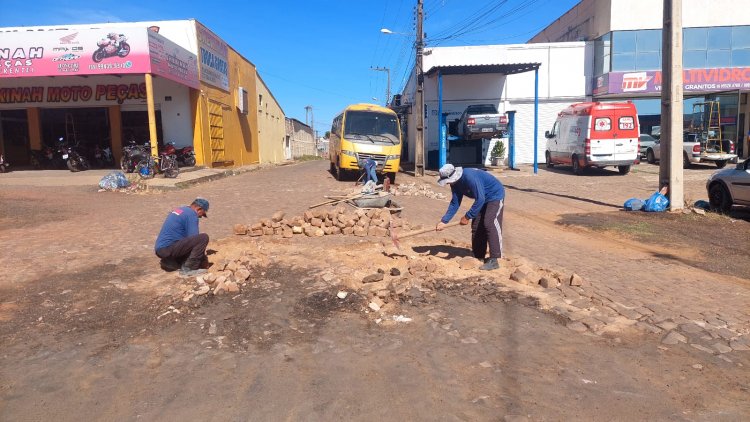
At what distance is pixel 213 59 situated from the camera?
2320 centimetres

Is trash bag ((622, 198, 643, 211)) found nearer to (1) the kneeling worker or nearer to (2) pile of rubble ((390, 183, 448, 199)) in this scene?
(2) pile of rubble ((390, 183, 448, 199))

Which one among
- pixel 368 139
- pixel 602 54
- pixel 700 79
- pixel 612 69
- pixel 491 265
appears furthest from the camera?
pixel 602 54

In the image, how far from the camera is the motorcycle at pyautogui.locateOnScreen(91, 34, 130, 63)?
51.9ft

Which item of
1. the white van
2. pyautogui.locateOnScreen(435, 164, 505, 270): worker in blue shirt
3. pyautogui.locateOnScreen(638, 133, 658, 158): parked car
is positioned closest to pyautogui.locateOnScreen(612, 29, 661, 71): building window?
pyautogui.locateOnScreen(638, 133, 658, 158): parked car

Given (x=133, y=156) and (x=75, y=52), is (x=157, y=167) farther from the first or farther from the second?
(x=75, y=52)

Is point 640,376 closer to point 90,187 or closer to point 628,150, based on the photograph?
point 90,187

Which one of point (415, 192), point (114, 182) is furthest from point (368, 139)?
point (114, 182)

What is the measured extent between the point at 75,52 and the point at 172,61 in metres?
2.95

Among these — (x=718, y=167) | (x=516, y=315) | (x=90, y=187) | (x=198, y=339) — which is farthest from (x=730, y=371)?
(x=718, y=167)

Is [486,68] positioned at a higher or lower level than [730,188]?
higher

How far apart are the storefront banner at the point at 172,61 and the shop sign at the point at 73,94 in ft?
7.42

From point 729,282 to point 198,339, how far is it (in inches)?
225

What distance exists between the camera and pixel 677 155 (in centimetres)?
1079

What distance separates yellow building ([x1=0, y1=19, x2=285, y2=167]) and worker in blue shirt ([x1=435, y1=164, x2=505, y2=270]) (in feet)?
41.8
